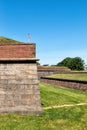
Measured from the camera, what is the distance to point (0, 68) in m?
12.8

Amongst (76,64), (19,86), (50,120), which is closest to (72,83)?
(19,86)

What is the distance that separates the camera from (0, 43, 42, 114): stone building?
12.2 m

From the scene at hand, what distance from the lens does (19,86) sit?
495 inches

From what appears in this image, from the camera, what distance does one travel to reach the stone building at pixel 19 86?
12.2 metres

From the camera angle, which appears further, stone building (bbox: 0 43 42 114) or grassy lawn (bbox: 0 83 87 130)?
stone building (bbox: 0 43 42 114)

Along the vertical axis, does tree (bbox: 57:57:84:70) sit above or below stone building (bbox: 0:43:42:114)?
above

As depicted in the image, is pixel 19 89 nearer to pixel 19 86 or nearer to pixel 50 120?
pixel 19 86

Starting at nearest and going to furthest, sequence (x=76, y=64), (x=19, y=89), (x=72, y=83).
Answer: (x=19, y=89)
(x=72, y=83)
(x=76, y=64)

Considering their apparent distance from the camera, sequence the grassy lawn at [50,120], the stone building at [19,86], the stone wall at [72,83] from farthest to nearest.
Answer: the stone wall at [72,83] → the stone building at [19,86] → the grassy lawn at [50,120]

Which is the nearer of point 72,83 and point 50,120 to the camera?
point 50,120

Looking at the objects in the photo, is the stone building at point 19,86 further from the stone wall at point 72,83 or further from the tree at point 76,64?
the tree at point 76,64

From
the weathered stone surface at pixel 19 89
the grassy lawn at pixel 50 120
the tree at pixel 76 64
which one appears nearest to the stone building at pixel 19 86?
the weathered stone surface at pixel 19 89

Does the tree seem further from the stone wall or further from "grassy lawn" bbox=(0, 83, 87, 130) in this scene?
"grassy lawn" bbox=(0, 83, 87, 130)

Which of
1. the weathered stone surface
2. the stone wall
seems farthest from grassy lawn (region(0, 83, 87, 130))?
the stone wall
